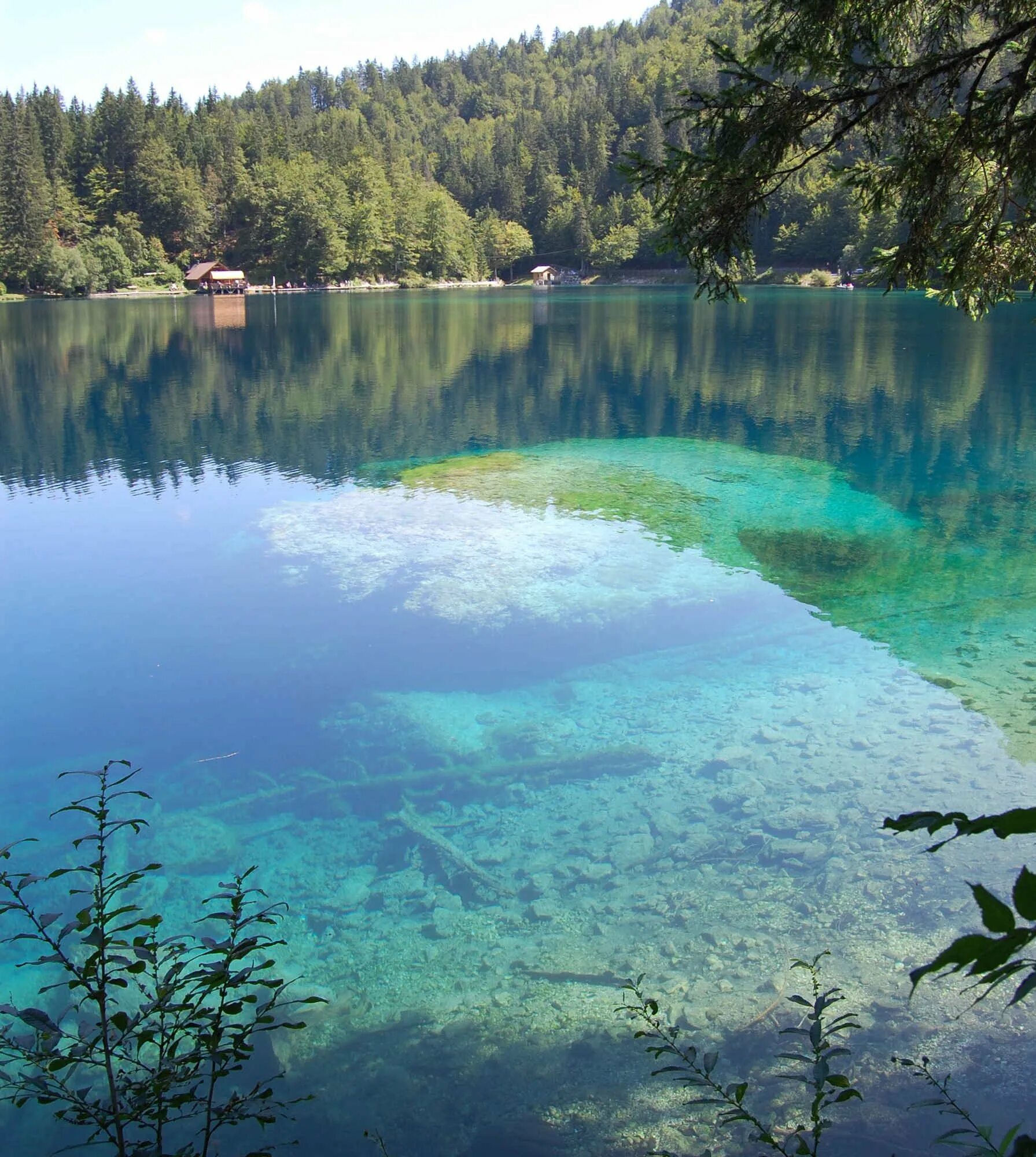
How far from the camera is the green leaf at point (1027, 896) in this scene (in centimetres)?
128

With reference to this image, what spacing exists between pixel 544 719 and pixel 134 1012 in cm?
450

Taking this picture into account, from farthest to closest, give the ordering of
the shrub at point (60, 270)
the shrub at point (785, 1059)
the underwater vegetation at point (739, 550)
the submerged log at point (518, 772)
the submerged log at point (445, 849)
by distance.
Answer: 1. the shrub at point (60, 270)
2. the underwater vegetation at point (739, 550)
3. the submerged log at point (518, 772)
4. the submerged log at point (445, 849)
5. the shrub at point (785, 1059)

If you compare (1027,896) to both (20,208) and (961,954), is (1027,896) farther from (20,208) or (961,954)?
(20,208)

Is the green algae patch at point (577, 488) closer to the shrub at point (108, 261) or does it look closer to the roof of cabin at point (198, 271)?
the shrub at point (108, 261)

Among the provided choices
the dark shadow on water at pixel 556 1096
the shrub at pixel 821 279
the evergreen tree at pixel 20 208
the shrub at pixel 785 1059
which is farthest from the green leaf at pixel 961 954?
the shrub at pixel 821 279

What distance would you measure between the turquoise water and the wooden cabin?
82.6 metres

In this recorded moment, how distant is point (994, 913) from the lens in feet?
4.21

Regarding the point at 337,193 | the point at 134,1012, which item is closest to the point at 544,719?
the point at 134,1012

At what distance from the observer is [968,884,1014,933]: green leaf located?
1.28 meters

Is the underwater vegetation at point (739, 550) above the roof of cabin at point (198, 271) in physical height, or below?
below

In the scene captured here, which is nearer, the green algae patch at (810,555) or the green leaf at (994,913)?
the green leaf at (994,913)

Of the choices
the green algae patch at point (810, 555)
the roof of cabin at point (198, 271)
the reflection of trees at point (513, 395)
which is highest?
the roof of cabin at point (198, 271)

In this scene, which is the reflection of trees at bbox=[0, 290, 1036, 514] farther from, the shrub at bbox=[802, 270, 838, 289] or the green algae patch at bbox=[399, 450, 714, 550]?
the shrub at bbox=[802, 270, 838, 289]

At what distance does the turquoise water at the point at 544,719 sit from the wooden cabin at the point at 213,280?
82.6m
